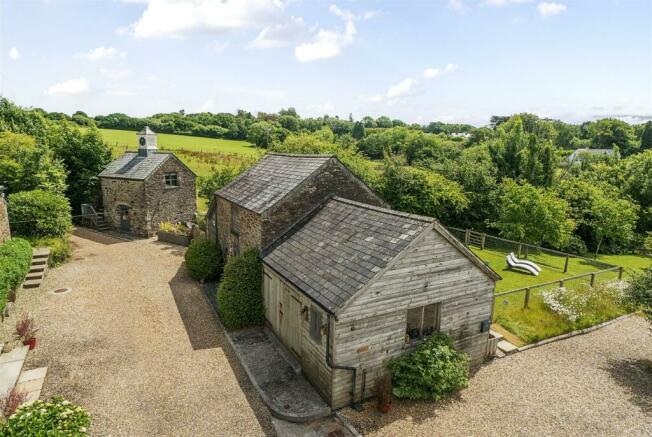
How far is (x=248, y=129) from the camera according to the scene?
296 ft

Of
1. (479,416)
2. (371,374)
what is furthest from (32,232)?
(479,416)

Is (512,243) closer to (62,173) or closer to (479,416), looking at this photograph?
(479,416)

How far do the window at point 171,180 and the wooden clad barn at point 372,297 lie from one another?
20070 millimetres

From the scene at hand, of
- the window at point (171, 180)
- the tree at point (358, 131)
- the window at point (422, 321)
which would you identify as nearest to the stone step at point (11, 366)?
the window at point (422, 321)

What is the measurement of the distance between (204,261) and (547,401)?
15.8m

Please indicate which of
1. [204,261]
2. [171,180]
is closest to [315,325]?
[204,261]

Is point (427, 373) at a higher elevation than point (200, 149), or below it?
below

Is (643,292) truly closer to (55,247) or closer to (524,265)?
(524,265)

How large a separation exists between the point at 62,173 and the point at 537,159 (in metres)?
41.2

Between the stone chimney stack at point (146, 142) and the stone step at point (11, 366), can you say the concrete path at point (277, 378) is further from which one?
the stone chimney stack at point (146, 142)

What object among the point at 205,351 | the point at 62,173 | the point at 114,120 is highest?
the point at 114,120

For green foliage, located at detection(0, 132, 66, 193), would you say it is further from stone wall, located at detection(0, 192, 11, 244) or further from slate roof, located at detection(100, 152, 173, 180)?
stone wall, located at detection(0, 192, 11, 244)

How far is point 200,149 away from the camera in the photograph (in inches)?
2702

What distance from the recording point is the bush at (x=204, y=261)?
2017 centimetres
